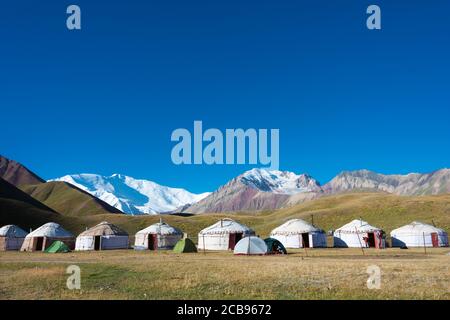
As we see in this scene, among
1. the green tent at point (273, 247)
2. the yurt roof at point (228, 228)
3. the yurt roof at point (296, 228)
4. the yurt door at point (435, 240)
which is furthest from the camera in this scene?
the yurt door at point (435, 240)

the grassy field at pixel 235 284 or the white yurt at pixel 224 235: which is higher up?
the white yurt at pixel 224 235

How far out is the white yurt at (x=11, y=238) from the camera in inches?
2365

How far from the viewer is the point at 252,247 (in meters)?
41.7

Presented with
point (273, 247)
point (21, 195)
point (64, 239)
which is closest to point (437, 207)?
point (273, 247)

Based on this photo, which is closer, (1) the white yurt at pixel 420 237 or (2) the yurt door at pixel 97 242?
(1) the white yurt at pixel 420 237

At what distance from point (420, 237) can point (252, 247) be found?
26.6 meters

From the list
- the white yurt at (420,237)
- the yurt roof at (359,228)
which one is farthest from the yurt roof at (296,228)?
the white yurt at (420,237)

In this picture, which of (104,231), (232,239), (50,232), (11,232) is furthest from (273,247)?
(11,232)

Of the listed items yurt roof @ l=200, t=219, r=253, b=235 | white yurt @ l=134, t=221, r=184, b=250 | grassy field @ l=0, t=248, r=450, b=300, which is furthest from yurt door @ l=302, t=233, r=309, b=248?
grassy field @ l=0, t=248, r=450, b=300

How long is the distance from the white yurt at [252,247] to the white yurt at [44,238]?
27.8 metres

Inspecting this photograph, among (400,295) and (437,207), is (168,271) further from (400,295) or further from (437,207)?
(437,207)

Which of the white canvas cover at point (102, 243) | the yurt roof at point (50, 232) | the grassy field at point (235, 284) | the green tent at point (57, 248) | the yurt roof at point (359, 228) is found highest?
the yurt roof at point (359, 228)

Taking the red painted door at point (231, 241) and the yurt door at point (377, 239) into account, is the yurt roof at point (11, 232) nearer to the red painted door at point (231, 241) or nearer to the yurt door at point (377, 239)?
the red painted door at point (231, 241)
